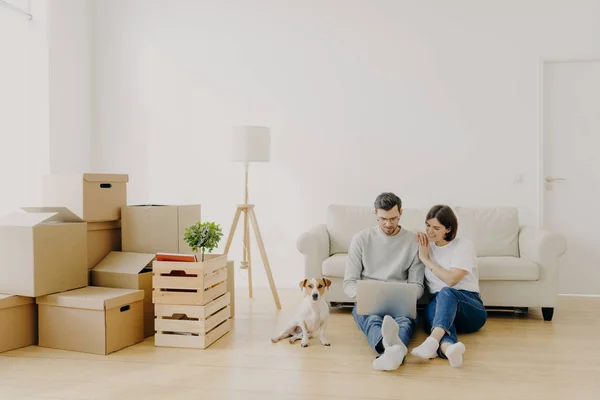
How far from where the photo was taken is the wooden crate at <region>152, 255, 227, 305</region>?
2979 millimetres

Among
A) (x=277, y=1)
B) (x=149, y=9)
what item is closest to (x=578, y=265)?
(x=277, y=1)

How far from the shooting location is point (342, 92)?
480 cm

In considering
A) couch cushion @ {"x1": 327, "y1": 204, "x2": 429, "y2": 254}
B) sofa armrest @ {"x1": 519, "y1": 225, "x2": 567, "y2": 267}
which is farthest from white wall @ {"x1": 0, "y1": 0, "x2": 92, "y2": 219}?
sofa armrest @ {"x1": 519, "y1": 225, "x2": 567, "y2": 267}

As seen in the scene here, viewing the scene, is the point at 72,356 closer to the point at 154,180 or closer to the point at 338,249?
the point at 338,249

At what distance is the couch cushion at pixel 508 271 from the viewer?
3639 mm

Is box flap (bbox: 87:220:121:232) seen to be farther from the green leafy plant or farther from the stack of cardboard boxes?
the green leafy plant

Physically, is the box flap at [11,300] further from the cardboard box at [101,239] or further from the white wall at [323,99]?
the white wall at [323,99]

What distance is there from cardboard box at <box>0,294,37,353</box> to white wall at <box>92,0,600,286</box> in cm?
212

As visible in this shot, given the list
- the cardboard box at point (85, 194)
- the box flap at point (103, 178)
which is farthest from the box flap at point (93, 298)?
the box flap at point (103, 178)

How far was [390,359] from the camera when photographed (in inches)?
99.8

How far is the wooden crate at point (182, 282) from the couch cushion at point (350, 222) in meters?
1.39

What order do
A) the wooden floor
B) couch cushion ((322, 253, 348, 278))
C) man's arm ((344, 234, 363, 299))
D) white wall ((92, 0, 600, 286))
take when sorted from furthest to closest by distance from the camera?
white wall ((92, 0, 600, 286))
couch cushion ((322, 253, 348, 278))
man's arm ((344, 234, 363, 299))
the wooden floor

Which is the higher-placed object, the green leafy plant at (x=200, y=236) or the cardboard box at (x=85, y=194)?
the cardboard box at (x=85, y=194)

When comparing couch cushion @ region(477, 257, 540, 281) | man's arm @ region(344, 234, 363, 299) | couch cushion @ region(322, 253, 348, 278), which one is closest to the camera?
man's arm @ region(344, 234, 363, 299)
